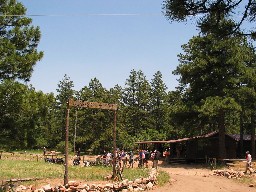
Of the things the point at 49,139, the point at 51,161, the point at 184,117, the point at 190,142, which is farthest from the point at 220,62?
the point at 49,139

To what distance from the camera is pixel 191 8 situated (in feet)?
31.6

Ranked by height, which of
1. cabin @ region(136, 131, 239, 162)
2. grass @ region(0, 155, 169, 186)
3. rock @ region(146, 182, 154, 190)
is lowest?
rock @ region(146, 182, 154, 190)

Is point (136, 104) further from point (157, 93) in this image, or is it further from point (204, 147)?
point (204, 147)

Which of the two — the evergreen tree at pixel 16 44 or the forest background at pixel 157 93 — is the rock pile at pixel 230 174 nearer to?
the forest background at pixel 157 93

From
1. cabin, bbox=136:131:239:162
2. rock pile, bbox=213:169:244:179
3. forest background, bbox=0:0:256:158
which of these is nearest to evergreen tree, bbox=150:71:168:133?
forest background, bbox=0:0:256:158

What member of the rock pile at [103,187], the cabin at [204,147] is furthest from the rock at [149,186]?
the cabin at [204,147]

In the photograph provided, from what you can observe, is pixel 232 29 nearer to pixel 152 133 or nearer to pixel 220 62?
pixel 220 62

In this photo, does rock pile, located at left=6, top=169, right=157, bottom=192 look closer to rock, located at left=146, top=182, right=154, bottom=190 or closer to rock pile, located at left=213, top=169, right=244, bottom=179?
rock, located at left=146, top=182, right=154, bottom=190

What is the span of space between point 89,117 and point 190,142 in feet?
61.9

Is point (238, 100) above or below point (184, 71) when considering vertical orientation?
below

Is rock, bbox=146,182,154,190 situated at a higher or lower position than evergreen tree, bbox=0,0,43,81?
lower

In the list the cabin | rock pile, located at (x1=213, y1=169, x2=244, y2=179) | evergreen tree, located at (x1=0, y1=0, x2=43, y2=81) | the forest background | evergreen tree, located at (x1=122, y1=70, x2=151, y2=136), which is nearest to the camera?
the forest background

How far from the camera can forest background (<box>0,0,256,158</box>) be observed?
1040 centimetres

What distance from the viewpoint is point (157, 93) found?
72.0 meters
